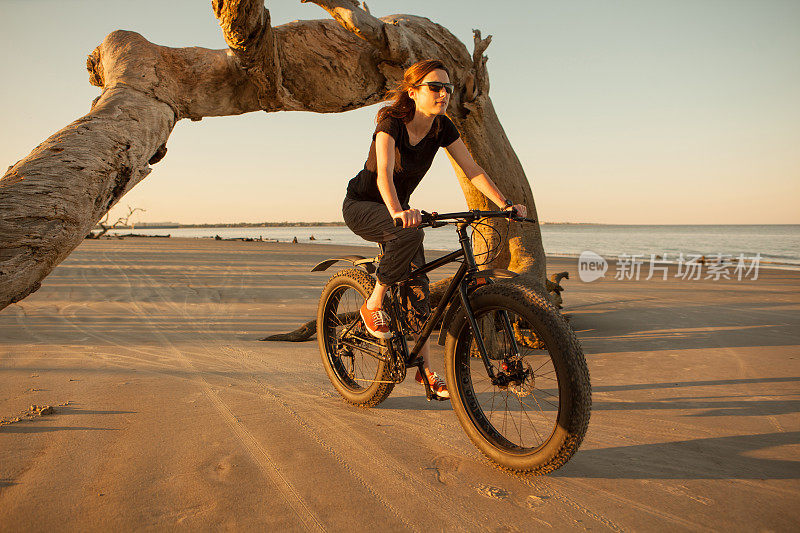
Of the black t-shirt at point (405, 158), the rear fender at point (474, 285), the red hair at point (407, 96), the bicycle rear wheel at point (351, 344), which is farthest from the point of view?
the bicycle rear wheel at point (351, 344)

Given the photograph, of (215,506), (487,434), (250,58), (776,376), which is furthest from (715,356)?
(250,58)

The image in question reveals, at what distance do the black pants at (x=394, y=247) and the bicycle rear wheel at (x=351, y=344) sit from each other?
1.13ft

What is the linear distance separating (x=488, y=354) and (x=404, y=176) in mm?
1316

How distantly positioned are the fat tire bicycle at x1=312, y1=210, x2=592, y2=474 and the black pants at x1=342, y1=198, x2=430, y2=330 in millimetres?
95

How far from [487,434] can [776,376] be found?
10.7ft

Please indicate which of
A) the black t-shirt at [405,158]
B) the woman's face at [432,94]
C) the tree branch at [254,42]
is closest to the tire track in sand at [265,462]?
the black t-shirt at [405,158]

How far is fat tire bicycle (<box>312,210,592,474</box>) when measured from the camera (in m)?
2.20

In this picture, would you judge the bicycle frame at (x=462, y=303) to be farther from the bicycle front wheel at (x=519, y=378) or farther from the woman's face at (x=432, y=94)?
the woman's face at (x=432, y=94)

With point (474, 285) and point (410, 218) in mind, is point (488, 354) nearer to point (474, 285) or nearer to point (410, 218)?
point (474, 285)

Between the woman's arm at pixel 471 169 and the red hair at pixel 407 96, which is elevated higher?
the red hair at pixel 407 96

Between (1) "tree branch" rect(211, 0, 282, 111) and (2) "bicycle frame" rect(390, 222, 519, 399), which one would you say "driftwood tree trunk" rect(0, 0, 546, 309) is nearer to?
(1) "tree branch" rect(211, 0, 282, 111)

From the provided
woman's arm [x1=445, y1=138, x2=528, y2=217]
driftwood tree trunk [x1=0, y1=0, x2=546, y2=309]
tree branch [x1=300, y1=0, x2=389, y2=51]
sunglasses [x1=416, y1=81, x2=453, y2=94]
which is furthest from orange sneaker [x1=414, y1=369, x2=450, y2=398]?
tree branch [x1=300, y1=0, x2=389, y2=51]

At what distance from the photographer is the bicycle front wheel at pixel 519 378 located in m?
2.17

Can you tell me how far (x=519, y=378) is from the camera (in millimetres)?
2436
